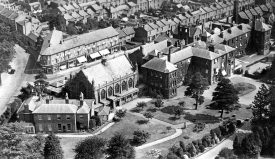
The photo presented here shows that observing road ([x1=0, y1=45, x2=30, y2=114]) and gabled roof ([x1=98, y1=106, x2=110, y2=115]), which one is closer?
gabled roof ([x1=98, y1=106, x2=110, y2=115])

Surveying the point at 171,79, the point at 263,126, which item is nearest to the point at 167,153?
the point at 263,126

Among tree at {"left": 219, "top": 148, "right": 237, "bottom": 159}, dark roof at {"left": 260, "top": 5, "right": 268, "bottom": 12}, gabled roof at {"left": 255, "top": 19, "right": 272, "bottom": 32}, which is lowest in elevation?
tree at {"left": 219, "top": 148, "right": 237, "bottom": 159}

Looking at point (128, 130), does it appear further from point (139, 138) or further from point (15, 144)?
point (15, 144)

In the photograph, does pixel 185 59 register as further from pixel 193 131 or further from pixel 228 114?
pixel 193 131

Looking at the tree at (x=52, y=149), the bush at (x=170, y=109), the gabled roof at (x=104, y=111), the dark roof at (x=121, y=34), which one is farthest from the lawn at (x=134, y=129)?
the dark roof at (x=121, y=34)

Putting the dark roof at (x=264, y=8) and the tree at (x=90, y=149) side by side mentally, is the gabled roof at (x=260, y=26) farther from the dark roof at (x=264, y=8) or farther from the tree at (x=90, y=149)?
the tree at (x=90, y=149)

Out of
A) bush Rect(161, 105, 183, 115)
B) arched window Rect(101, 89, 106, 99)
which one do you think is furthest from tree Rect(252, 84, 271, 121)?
arched window Rect(101, 89, 106, 99)

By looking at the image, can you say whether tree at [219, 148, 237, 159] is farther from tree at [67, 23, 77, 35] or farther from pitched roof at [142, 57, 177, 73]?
tree at [67, 23, 77, 35]
